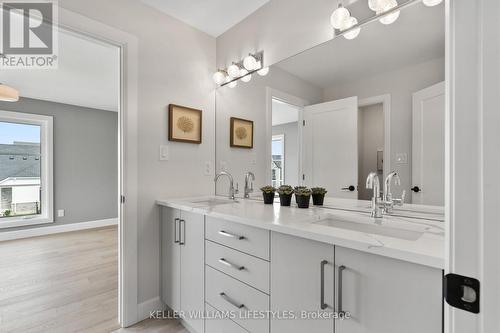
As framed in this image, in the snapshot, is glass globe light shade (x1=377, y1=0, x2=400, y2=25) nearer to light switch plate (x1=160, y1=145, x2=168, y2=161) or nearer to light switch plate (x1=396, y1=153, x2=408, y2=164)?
light switch plate (x1=396, y1=153, x2=408, y2=164)

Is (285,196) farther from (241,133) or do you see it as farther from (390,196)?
(241,133)

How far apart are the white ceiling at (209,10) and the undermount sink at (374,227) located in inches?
69.9

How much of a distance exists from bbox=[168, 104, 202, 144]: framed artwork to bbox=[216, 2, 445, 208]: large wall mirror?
1.68 ft

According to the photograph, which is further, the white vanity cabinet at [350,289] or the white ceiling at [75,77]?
the white ceiling at [75,77]

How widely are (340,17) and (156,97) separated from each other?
1439mm

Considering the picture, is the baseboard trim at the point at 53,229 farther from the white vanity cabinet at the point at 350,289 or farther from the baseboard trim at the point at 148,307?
the white vanity cabinet at the point at 350,289

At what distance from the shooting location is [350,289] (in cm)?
92

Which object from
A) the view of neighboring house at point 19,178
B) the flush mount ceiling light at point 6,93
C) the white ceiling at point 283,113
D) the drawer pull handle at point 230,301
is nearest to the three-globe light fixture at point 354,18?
the white ceiling at point 283,113

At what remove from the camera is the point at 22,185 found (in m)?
4.15

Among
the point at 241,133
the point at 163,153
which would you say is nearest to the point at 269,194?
the point at 241,133

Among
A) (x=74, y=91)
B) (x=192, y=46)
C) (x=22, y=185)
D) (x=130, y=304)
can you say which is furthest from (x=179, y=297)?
(x=22, y=185)

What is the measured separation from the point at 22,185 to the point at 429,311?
5.61 m

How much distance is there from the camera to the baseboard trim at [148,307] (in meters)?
1.84

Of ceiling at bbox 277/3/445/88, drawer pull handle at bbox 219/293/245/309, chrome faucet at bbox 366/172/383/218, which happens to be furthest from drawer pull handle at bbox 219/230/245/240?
ceiling at bbox 277/3/445/88
